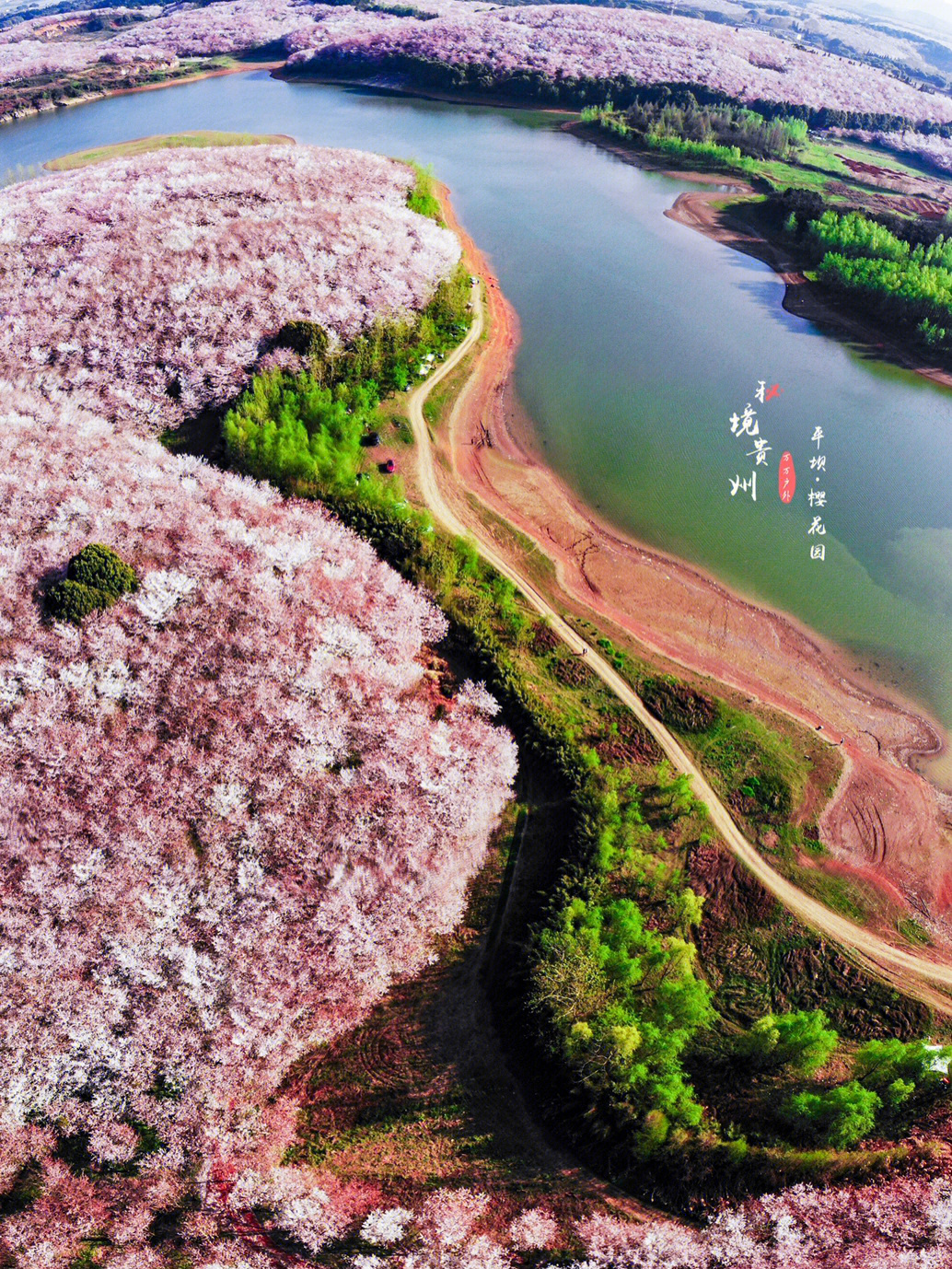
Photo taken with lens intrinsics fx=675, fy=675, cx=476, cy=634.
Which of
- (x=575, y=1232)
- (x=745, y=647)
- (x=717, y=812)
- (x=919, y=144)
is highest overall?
(x=919, y=144)

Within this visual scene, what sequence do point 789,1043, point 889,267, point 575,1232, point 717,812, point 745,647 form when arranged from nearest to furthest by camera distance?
point 575,1232 < point 789,1043 < point 717,812 < point 745,647 < point 889,267

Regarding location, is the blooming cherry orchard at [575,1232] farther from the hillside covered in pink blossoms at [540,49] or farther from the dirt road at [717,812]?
the hillside covered in pink blossoms at [540,49]

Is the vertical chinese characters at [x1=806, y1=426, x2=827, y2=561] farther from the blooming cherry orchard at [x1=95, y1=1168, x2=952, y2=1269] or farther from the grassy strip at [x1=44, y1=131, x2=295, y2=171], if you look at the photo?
the grassy strip at [x1=44, y1=131, x2=295, y2=171]

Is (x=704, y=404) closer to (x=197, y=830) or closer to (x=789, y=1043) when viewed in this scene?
(x=789, y=1043)

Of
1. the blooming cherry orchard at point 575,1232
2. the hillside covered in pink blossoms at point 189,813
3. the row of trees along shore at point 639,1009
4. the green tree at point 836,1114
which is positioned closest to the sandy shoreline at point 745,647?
the row of trees along shore at point 639,1009

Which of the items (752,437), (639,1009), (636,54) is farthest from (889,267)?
(636,54)

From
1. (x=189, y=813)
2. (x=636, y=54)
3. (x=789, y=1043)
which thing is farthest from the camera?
(x=636, y=54)
